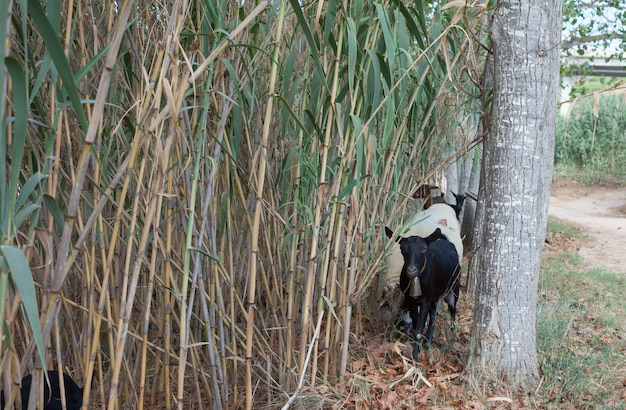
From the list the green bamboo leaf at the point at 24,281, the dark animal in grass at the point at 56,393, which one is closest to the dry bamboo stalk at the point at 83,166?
the green bamboo leaf at the point at 24,281

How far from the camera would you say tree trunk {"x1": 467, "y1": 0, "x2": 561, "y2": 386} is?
10.1ft

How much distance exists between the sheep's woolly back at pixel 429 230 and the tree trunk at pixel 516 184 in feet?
1.82

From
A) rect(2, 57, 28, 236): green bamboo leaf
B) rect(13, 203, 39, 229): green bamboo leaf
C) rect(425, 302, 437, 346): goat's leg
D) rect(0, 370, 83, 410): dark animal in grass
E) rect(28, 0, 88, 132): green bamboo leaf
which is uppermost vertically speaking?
rect(28, 0, 88, 132): green bamboo leaf

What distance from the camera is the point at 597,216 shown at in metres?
11.9

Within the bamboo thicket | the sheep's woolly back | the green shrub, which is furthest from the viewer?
the green shrub

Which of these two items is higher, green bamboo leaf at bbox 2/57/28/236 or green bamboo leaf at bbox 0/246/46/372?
green bamboo leaf at bbox 2/57/28/236

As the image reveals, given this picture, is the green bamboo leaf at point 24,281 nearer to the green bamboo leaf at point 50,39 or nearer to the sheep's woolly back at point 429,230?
the green bamboo leaf at point 50,39

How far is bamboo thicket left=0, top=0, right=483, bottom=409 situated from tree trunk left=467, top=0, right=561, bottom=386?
32 centimetres

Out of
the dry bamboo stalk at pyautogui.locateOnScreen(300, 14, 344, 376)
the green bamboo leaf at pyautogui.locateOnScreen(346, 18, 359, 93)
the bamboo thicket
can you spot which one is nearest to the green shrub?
the bamboo thicket

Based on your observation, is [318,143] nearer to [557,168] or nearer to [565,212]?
[565,212]

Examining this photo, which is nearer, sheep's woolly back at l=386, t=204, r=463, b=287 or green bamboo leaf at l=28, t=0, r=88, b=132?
green bamboo leaf at l=28, t=0, r=88, b=132

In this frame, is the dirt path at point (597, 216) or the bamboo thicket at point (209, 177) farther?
the dirt path at point (597, 216)

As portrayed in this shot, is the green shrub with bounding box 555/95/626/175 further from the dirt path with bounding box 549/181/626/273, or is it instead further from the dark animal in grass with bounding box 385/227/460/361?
the dark animal in grass with bounding box 385/227/460/361

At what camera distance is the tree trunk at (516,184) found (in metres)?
3.09
